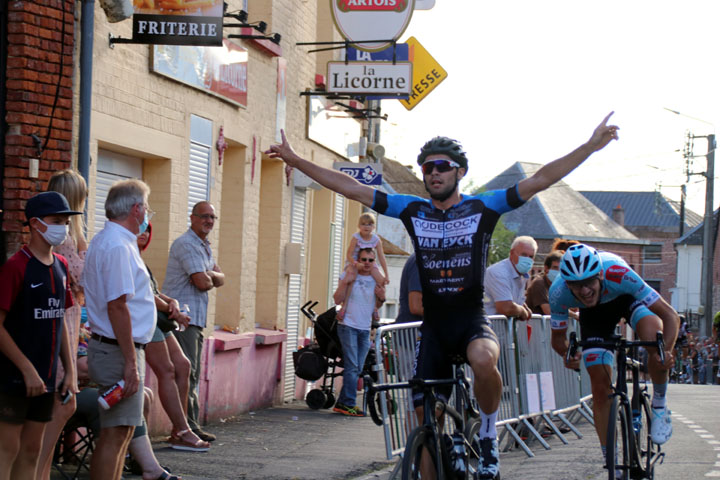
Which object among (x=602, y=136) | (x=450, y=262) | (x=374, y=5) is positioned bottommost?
(x=450, y=262)

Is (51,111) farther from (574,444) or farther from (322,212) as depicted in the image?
(322,212)

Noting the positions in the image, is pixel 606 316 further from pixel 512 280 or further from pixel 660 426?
pixel 512 280

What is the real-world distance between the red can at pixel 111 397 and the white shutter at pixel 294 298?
10.0 m

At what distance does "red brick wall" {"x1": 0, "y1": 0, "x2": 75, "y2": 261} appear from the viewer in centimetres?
969

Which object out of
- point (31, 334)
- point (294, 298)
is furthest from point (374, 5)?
point (31, 334)

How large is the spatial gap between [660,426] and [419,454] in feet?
9.46

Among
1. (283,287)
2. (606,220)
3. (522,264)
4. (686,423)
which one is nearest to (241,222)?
(283,287)

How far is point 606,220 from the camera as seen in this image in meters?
99.1

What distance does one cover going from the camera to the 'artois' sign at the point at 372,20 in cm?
1575

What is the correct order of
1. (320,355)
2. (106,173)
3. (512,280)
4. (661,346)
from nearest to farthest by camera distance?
(661,346), (106,173), (512,280), (320,355)

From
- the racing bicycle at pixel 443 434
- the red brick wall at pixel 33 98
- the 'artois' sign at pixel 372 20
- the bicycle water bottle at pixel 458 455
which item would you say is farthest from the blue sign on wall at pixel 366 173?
the bicycle water bottle at pixel 458 455

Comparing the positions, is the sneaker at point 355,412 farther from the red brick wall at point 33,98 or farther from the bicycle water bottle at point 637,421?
the bicycle water bottle at point 637,421

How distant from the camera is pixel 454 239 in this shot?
7.09m

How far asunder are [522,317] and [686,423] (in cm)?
439
